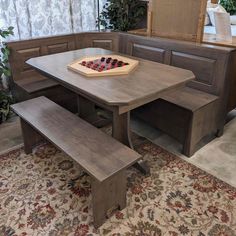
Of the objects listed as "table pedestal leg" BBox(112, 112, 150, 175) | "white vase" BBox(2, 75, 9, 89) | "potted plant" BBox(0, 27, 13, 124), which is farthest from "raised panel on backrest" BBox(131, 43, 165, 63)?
"white vase" BBox(2, 75, 9, 89)

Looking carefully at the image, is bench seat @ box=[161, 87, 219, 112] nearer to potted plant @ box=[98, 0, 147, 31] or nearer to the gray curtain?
potted plant @ box=[98, 0, 147, 31]

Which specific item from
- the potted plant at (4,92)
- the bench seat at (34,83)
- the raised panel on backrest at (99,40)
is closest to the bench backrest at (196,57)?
the raised panel on backrest at (99,40)

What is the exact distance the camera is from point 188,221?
1.77 meters

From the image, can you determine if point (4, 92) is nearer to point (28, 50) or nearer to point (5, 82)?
point (5, 82)

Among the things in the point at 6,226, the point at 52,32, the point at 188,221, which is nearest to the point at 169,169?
the point at 188,221

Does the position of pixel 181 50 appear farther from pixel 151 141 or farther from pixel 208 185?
pixel 208 185

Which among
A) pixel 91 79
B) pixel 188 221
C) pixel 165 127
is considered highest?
pixel 91 79

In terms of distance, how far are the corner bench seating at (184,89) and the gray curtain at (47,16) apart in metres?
0.30

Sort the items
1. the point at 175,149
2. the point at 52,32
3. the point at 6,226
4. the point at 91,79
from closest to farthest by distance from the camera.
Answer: the point at 6,226 → the point at 91,79 → the point at 175,149 → the point at 52,32

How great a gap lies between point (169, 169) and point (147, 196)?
402mm

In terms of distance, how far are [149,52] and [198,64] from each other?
2.15 ft

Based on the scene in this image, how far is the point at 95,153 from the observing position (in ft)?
5.56

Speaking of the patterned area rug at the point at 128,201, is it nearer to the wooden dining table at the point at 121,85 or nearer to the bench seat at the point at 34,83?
the wooden dining table at the point at 121,85

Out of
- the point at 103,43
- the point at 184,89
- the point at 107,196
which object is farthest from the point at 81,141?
the point at 103,43
